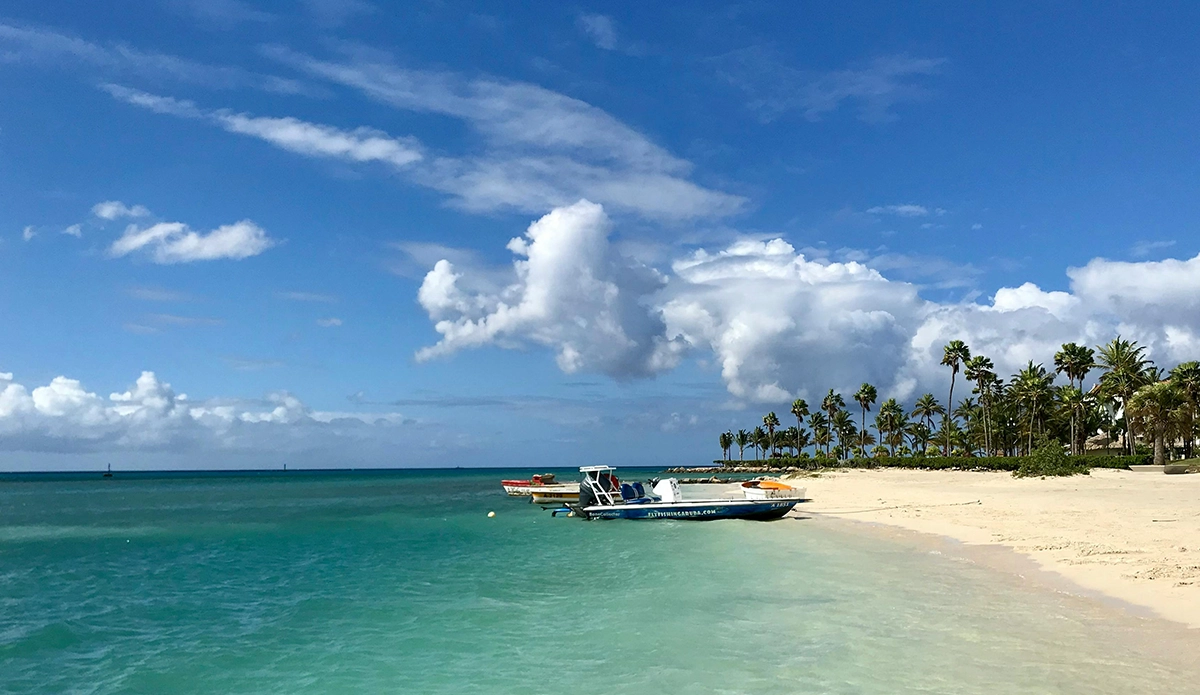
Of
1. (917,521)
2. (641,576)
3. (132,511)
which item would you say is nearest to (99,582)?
(641,576)

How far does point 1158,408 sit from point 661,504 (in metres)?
49.4

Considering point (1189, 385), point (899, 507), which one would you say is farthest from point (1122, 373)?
point (899, 507)

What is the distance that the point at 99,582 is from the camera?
24094 millimetres

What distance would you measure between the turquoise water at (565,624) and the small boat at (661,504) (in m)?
5.37

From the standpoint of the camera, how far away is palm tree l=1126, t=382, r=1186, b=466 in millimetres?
59594

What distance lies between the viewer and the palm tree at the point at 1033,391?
84.4 metres

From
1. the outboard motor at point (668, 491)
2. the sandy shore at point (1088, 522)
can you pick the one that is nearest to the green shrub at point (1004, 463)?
the sandy shore at point (1088, 522)

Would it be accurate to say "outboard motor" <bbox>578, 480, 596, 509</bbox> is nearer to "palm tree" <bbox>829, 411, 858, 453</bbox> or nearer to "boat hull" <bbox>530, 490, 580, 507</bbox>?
"boat hull" <bbox>530, 490, 580, 507</bbox>

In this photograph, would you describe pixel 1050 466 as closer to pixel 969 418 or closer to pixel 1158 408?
pixel 1158 408

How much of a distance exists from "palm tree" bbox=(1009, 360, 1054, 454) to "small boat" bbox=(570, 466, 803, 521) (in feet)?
202

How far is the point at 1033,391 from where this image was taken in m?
84.4

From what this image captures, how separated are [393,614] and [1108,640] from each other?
49.6ft

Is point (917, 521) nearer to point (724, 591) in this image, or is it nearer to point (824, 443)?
point (724, 591)

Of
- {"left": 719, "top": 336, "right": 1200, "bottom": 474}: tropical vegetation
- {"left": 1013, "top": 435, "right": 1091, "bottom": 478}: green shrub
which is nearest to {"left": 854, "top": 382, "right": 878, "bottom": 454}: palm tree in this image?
{"left": 719, "top": 336, "right": 1200, "bottom": 474}: tropical vegetation
